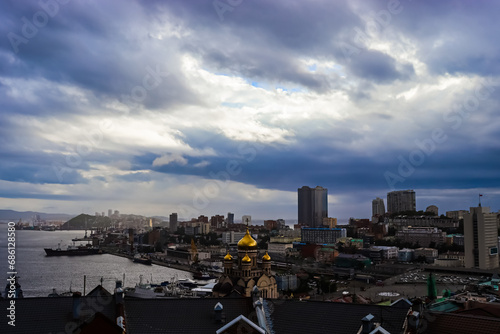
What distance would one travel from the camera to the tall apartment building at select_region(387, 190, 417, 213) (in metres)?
115

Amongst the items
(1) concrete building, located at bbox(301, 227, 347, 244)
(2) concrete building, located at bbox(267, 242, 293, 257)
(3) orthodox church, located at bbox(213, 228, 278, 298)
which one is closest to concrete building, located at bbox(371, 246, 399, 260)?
(2) concrete building, located at bbox(267, 242, 293, 257)

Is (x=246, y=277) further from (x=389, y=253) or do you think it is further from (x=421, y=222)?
(x=421, y=222)

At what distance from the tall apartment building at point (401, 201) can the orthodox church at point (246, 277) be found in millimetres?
99190

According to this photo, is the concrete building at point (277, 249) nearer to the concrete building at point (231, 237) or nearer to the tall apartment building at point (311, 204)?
the concrete building at point (231, 237)

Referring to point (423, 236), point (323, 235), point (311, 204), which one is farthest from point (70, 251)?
Result: point (311, 204)

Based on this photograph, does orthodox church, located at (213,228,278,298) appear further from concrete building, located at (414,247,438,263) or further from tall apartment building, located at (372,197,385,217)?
tall apartment building, located at (372,197,385,217)

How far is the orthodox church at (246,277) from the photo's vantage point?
22.9m

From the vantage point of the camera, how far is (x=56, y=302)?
8516 millimetres

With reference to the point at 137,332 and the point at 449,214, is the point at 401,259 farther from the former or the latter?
the point at 137,332

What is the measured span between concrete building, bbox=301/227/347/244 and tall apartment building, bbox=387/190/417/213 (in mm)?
32785

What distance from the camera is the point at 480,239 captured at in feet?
170

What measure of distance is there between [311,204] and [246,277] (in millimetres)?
128468

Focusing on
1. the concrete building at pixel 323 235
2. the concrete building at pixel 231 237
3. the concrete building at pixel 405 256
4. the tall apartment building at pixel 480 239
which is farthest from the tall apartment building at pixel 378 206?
the tall apartment building at pixel 480 239

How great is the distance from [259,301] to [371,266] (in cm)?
5194
